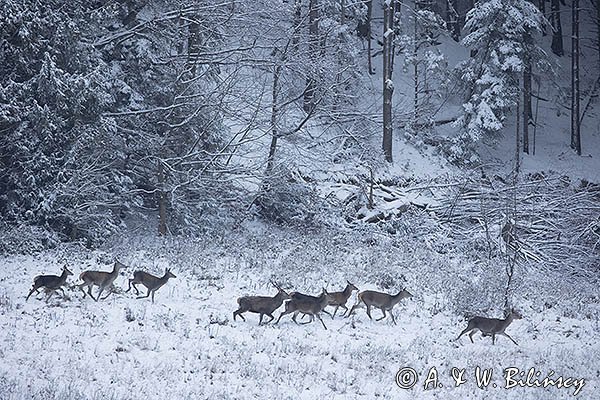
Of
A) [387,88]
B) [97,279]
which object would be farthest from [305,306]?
[387,88]

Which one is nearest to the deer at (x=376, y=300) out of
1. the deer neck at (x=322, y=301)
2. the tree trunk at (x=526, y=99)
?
the deer neck at (x=322, y=301)

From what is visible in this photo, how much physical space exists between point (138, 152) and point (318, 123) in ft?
25.1

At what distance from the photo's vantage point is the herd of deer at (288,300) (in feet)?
35.6

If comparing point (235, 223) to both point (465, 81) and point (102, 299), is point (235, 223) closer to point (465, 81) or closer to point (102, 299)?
point (102, 299)

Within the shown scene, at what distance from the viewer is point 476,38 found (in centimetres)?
2992

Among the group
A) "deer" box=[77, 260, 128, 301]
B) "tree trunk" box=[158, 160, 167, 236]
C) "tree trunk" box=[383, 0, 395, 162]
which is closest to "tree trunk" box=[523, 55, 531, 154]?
"tree trunk" box=[383, 0, 395, 162]

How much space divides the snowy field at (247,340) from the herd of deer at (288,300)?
0.75 ft

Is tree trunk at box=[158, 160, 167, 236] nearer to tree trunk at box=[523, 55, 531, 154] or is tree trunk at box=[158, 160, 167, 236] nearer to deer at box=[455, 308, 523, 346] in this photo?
deer at box=[455, 308, 523, 346]

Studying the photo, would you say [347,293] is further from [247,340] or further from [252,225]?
[252,225]

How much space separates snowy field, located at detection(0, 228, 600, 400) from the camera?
8281 mm

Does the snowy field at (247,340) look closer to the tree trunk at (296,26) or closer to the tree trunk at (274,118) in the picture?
the tree trunk at (274,118)

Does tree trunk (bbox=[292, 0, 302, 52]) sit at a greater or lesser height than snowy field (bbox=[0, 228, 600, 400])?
greater

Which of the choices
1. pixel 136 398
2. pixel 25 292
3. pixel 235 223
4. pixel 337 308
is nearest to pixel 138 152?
pixel 235 223

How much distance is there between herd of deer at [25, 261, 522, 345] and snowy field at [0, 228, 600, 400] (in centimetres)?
23
